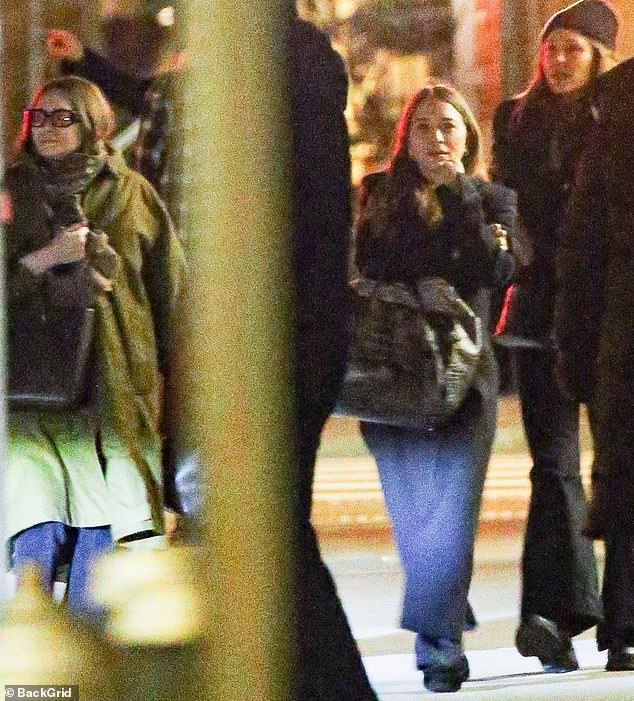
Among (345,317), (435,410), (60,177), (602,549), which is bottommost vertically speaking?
(602,549)

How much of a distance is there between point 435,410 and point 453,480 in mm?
178

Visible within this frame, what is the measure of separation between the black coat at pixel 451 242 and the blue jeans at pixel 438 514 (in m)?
0.15

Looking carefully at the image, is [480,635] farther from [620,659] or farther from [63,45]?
[63,45]

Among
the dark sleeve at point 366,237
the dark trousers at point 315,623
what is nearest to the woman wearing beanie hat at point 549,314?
the dark sleeve at point 366,237

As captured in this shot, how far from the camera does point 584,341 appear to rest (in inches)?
121

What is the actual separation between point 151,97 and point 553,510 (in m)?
1.34

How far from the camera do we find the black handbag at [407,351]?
302cm

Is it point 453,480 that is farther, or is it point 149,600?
point 453,480

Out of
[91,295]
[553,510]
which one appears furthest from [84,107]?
[553,510]

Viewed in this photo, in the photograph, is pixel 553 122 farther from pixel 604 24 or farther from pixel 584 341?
pixel 584 341

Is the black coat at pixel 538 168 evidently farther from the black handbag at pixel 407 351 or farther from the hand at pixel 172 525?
the hand at pixel 172 525

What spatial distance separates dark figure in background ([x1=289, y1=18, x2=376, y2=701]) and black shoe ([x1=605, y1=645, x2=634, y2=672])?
1.96 ft

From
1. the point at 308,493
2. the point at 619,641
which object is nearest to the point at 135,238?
the point at 308,493

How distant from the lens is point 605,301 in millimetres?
3051
